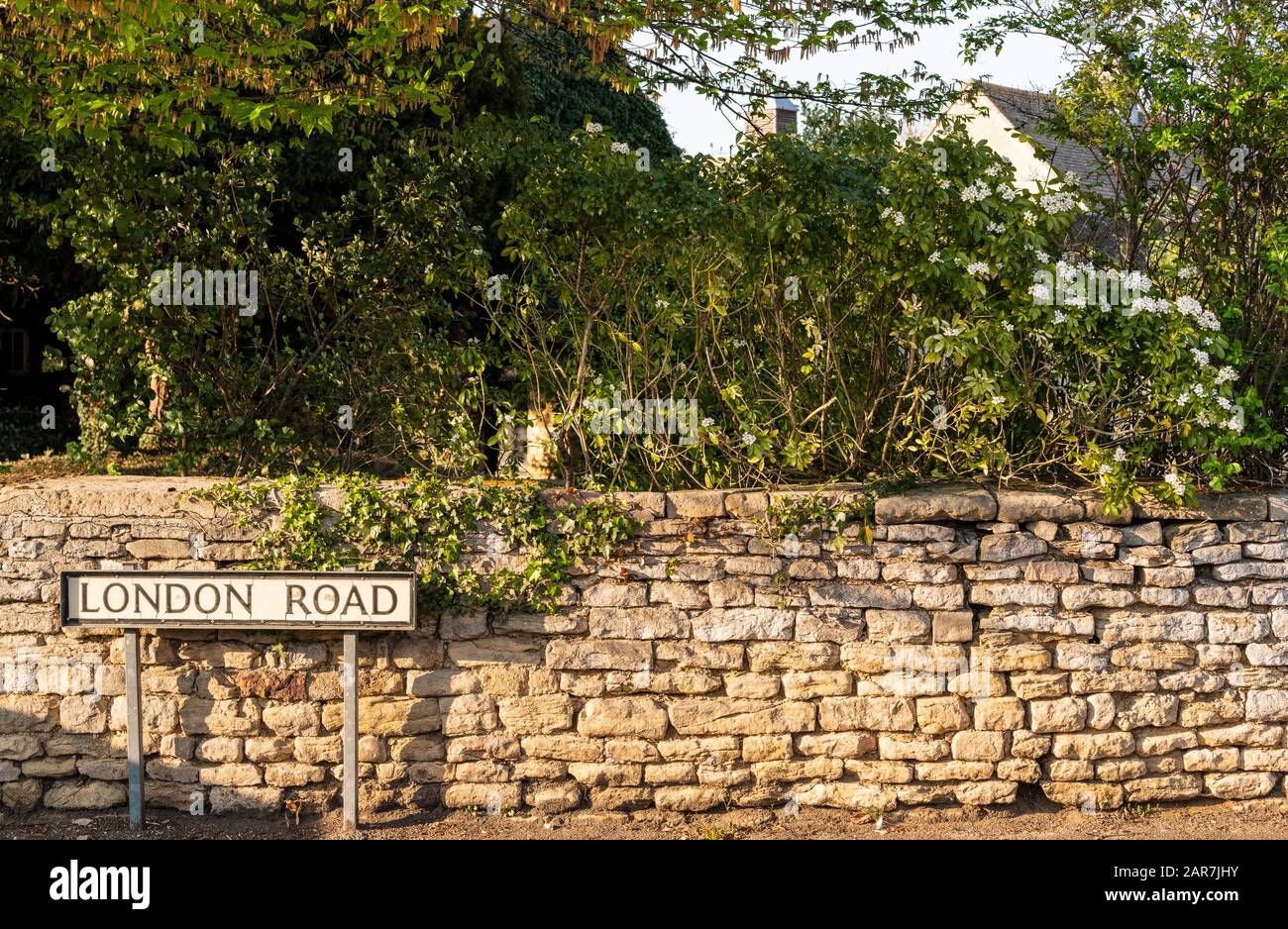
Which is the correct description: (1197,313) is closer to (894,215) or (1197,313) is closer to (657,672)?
(894,215)

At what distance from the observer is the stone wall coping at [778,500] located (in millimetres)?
5586

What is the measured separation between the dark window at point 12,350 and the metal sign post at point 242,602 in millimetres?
6124

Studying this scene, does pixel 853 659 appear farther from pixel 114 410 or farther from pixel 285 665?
pixel 114 410

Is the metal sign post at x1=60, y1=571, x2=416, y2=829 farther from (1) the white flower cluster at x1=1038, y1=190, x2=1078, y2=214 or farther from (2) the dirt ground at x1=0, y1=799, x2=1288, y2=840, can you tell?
(1) the white flower cluster at x1=1038, y1=190, x2=1078, y2=214

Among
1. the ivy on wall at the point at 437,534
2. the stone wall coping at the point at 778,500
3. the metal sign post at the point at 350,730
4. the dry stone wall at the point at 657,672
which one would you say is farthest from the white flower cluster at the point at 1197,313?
the metal sign post at the point at 350,730

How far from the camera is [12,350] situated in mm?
10594

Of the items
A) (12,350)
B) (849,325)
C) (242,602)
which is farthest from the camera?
(12,350)

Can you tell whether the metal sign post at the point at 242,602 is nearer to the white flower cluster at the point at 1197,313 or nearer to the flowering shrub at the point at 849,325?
the flowering shrub at the point at 849,325

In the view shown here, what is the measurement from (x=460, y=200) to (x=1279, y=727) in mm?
5293

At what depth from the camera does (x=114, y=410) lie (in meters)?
6.57

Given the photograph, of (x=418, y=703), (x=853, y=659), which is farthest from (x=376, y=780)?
(x=853, y=659)

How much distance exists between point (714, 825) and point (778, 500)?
63.0 inches

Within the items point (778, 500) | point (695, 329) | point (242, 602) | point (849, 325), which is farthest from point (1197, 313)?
point (242, 602)

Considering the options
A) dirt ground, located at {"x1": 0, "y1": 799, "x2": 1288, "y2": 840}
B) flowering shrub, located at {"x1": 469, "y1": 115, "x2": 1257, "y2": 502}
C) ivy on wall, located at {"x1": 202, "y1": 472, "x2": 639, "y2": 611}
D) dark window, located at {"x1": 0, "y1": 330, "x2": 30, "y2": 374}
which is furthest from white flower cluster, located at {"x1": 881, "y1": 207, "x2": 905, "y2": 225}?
dark window, located at {"x1": 0, "y1": 330, "x2": 30, "y2": 374}
